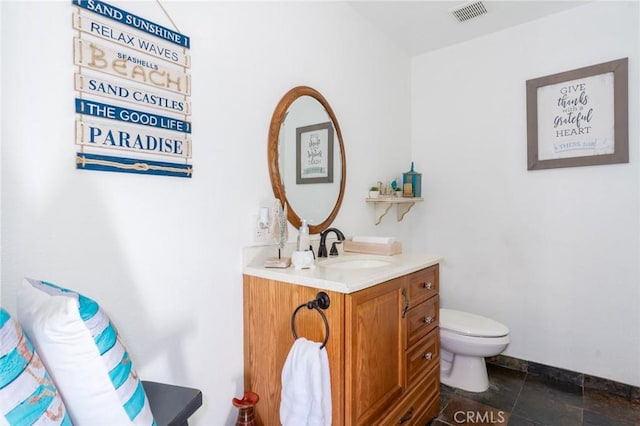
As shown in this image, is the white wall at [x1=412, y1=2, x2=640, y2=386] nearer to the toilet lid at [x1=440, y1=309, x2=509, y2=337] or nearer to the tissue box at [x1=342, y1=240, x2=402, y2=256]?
the toilet lid at [x1=440, y1=309, x2=509, y2=337]

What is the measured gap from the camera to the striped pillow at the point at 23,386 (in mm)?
522

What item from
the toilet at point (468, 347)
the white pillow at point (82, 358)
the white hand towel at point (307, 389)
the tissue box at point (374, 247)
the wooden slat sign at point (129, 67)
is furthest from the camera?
the toilet at point (468, 347)

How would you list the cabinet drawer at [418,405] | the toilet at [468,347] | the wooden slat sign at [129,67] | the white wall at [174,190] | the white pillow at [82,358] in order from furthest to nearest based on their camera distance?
1. the toilet at [468,347]
2. the cabinet drawer at [418,405]
3. the wooden slat sign at [129,67]
4. the white wall at [174,190]
5. the white pillow at [82,358]

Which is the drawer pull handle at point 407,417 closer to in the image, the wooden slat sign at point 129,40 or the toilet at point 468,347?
the toilet at point 468,347

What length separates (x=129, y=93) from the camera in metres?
1.11

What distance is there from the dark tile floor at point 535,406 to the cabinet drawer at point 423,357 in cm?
35

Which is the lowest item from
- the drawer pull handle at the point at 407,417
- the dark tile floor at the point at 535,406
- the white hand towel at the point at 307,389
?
the dark tile floor at the point at 535,406

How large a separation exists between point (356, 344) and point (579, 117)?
2.20 m

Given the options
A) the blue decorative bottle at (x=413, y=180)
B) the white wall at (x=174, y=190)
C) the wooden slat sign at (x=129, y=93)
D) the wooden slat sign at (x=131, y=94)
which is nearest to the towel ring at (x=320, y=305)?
the white wall at (x=174, y=190)

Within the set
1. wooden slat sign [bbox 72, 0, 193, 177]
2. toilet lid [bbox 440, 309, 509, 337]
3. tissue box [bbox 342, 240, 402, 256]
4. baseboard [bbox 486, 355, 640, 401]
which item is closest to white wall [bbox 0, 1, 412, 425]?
wooden slat sign [bbox 72, 0, 193, 177]

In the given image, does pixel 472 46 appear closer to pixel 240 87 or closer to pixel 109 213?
pixel 240 87

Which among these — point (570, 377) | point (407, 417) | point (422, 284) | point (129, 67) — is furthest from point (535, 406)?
point (129, 67)

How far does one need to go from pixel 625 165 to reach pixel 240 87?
2387 millimetres

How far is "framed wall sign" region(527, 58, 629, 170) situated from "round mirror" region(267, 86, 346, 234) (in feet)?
4.83
